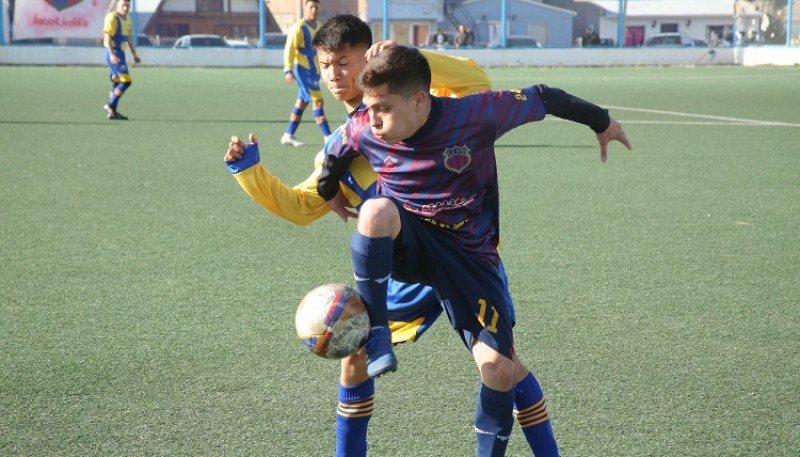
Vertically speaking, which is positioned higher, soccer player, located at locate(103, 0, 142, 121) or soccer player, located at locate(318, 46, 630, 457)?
soccer player, located at locate(103, 0, 142, 121)

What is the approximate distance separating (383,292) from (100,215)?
213 inches

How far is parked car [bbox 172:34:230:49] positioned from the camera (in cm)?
3688

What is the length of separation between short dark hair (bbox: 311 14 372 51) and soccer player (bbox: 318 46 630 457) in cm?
47

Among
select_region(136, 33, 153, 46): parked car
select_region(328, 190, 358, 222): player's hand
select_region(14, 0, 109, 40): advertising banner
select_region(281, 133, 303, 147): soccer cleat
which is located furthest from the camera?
select_region(136, 33, 153, 46): parked car

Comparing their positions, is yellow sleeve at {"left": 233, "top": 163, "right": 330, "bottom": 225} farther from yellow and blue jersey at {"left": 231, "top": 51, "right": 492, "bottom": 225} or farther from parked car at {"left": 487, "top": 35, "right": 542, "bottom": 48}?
parked car at {"left": 487, "top": 35, "right": 542, "bottom": 48}

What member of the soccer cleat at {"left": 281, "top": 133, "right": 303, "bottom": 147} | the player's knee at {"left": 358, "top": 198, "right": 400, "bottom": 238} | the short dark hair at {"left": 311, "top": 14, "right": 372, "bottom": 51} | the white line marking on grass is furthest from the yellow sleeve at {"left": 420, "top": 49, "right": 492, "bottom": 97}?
the white line marking on grass

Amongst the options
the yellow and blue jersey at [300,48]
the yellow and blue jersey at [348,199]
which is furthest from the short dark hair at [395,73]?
the yellow and blue jersey at [300,48]

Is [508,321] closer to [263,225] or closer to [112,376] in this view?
[112,376]

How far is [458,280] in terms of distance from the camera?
309 cm

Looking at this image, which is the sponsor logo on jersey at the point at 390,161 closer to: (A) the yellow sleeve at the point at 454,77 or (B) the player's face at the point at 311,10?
(A) the yellow sleeve at the point at 454,77

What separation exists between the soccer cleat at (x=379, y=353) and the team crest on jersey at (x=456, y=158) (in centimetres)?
55

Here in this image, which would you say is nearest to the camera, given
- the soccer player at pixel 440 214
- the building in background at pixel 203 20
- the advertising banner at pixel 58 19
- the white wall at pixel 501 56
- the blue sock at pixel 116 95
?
the soccer player at pixel 440 214

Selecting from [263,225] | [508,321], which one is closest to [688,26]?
[263,225]

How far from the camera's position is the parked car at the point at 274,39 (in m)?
37.0
